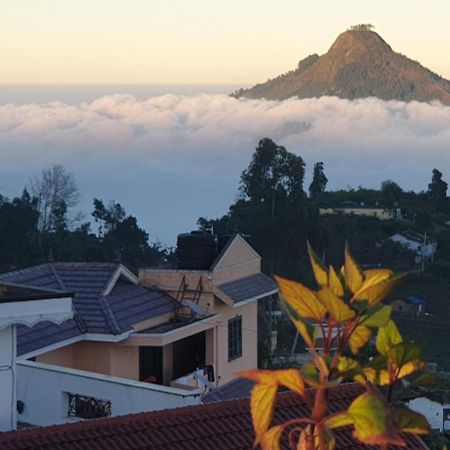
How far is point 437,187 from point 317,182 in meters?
9.28

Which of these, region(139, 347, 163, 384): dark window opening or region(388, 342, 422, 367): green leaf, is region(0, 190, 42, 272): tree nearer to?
region(139, 347, 163, 384): dark window opening

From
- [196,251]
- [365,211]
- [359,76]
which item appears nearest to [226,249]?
[196,251]

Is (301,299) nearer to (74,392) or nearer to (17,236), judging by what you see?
(74,392)

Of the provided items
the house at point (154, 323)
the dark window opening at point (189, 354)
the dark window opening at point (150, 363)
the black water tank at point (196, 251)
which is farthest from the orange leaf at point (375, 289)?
the black water tank at point (196, 251)

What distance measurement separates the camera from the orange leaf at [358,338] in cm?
183

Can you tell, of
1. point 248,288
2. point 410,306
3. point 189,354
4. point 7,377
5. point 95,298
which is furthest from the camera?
point 410,306

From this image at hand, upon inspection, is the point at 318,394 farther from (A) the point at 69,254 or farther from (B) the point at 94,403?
(A) the point at 69,254

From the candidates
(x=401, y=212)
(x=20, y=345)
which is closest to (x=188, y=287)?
(x=20, y=345)

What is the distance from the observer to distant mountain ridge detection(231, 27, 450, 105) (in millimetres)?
126375

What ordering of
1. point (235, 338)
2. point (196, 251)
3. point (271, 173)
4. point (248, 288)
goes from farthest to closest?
point (271, 173) < point (248, 288) < point (235, 338) < point (196, 251)

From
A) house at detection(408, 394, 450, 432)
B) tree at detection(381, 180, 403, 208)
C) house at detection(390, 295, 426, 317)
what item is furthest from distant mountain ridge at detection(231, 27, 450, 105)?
house at detection(408, 394, 450, 432)

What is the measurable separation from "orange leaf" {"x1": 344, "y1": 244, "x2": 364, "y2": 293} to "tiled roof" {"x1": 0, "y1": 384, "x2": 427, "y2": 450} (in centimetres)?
409

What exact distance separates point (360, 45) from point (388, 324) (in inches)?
5192

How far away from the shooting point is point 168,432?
5965 millimetres
